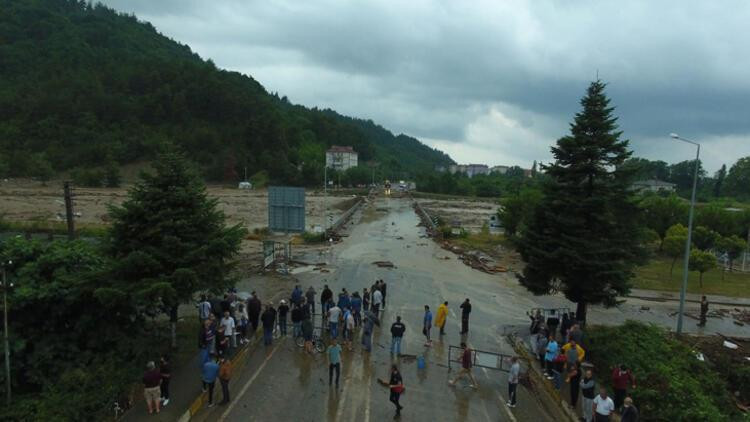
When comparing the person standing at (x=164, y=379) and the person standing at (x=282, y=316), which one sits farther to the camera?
the person standing at (x=282, y=316)

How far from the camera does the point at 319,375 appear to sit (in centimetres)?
1276

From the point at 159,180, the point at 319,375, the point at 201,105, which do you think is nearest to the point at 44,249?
the point at 159,180

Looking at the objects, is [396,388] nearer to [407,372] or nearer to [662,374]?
[407,372]

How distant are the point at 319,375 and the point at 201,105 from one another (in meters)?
148

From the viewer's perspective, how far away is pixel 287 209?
2956 cm

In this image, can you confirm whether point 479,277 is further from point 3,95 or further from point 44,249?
point 3,95

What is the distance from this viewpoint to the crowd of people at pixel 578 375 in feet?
31.2

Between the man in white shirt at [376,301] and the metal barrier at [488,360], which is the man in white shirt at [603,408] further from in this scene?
the man in white shirt at [376,301]

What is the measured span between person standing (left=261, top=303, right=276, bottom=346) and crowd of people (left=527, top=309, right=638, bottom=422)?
27.4ft

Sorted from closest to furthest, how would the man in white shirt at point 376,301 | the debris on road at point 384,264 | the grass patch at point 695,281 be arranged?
the man in white shirt at point 376,301 < the grass patch at point 695,281 < the debris on road at point 384,264

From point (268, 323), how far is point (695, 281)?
92.4 ft

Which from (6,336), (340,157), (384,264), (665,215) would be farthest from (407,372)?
(340,157)

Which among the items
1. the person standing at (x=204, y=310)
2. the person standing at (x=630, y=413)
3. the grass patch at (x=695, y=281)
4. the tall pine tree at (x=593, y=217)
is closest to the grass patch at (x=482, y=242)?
the grass patch at (x=695, y=281)

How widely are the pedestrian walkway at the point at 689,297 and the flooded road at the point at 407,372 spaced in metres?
2.02
